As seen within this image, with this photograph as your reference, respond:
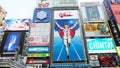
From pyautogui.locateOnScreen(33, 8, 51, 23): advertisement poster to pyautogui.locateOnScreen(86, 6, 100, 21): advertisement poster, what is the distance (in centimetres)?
572

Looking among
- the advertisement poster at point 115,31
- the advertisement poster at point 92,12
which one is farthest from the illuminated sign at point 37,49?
the advertisement poster at point 115,31

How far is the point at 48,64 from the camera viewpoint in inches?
1137

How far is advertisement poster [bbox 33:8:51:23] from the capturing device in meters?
34.7

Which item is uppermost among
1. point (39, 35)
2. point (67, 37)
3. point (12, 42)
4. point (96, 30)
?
point (96, 30)

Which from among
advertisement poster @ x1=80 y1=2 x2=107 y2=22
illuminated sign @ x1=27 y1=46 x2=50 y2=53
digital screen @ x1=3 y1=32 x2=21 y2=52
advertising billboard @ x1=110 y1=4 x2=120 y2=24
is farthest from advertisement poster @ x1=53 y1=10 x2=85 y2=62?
advertising billboard @ x1=110 y1=4 x2=120 y2=24

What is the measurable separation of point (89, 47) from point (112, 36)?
373cm

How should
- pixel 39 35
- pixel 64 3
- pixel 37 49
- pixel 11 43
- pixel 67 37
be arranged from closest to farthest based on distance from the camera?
1. pixel 37 49
2. pixel 11 43
3. pixel 67 37
4. pixel 39 35
5. pixel 64 3

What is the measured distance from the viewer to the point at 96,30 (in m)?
33.0

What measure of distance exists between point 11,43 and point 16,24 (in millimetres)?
4405

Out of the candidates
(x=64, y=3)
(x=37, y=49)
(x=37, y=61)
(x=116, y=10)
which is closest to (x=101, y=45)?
(x=116, y=10)

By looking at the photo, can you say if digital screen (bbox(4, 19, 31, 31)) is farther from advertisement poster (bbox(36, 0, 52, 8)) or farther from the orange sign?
the orange sign

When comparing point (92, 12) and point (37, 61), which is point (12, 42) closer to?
point (37, 61)

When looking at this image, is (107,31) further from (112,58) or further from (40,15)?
(40,15)

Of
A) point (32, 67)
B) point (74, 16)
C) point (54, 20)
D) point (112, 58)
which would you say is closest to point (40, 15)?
point (54, 20)
